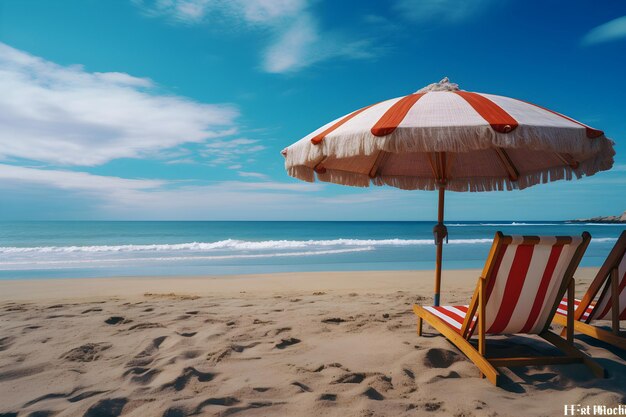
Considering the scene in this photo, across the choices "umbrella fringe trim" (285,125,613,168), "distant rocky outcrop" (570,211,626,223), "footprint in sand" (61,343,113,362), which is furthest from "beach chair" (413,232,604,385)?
"distant rocky outcrop" (570,211,626,223)

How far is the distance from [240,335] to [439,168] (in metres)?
2.77

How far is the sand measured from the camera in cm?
247

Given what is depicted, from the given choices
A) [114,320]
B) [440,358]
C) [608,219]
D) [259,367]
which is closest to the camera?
[259,367]

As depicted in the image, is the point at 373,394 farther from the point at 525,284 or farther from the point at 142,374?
the point at 142,374

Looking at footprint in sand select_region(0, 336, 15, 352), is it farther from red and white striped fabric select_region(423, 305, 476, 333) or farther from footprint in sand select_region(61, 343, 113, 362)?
red and white striped fabric select_region(423, 305, 476, 333)

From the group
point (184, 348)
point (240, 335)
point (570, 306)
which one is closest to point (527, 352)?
point (570, 306)

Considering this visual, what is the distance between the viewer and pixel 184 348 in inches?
138

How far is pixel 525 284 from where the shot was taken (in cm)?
287

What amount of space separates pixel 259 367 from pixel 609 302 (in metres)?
3.01

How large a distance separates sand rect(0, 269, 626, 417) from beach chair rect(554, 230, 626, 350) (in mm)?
188

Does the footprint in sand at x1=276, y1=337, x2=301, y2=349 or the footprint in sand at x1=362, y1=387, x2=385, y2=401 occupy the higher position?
the footprint in sand at x1=276, y1=337, x2=301, y2=349

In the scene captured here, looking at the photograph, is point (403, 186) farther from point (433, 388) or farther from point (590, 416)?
point (590, 416)

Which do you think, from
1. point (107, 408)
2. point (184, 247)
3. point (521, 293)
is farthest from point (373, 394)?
point (184, 247)

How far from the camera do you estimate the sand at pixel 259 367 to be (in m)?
2.47
